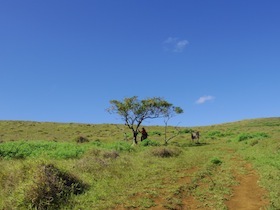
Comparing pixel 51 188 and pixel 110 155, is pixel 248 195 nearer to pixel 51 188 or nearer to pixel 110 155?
pixel 51 188

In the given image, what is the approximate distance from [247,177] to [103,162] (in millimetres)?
7576

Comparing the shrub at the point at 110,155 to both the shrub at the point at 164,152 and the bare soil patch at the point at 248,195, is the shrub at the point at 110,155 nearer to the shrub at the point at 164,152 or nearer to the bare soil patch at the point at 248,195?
the shrub at the point at 164,152

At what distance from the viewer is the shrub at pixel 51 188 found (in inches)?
462

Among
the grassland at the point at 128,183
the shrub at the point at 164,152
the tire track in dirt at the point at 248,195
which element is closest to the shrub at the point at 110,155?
the grassland at the point at 128,183

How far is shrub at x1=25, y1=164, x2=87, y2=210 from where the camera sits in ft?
38.5

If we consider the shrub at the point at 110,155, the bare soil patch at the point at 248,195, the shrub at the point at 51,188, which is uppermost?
the shrub at the point at 110,155

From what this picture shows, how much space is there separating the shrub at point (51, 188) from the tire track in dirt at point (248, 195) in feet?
19.3

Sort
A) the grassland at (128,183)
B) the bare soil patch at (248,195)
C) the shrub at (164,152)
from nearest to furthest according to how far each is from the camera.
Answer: the grassland at (128,183) < the bare soil patch at (248,195) < the shrub at (164,152)

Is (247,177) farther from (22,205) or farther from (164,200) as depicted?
(22,205)

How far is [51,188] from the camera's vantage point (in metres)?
12.5

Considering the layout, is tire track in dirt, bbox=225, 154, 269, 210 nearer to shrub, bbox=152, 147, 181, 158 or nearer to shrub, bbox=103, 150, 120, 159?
shrub, bbox=152, 147, 181, 158

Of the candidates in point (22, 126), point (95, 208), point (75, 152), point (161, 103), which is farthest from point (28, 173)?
point (22, 126)

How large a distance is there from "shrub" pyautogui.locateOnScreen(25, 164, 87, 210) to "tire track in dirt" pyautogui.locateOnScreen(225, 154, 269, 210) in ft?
19.3

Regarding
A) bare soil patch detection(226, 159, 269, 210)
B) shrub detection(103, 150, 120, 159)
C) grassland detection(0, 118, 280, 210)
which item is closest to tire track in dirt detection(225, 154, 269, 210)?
bare soil patch detection(226, 159, 269, 210)
